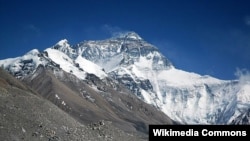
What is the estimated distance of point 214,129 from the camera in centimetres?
3912

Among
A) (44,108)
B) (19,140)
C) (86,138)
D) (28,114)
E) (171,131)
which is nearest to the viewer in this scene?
(171,131)

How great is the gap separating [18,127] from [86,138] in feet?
37.1

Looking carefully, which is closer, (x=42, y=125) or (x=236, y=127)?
(x=236, y=127)

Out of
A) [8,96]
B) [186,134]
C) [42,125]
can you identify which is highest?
[8,96]

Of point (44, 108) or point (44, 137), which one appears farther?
point (44, 108)

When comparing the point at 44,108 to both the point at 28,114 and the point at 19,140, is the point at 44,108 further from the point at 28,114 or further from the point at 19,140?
the point at 19,140

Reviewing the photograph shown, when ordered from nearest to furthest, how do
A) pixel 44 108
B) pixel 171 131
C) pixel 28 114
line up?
pixel 171 131 < pixel 28 114 < pixel 44 108

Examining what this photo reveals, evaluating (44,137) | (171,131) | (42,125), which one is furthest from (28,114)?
(171,131)

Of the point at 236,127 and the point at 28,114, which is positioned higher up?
the point at 28,114

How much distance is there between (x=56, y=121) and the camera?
313ft

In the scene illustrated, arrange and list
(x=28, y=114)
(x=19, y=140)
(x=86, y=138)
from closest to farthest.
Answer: (x=19, y=140) → (x=86, y=138) → (x=28, y=114)

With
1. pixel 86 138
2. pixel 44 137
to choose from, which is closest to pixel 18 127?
pixel 44 137

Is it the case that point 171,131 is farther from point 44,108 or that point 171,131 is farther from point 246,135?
point 44,108

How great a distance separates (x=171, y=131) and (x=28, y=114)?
55.8 meters
